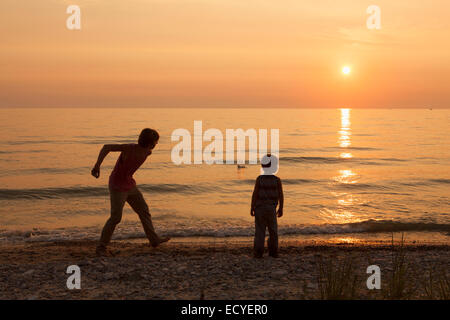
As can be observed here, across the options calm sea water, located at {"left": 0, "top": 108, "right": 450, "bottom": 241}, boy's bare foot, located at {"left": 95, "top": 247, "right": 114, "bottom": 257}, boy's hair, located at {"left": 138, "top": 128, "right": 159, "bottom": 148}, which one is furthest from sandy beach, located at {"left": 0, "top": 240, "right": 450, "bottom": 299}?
calm sea water, located at {"left": 0, "top": 108, "right": 450, "bottom": 241}

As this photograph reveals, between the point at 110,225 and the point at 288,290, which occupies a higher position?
the point at 110,225

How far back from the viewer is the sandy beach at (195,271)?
255 inches

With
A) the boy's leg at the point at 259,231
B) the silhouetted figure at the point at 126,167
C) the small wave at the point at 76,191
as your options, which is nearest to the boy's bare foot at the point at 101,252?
the silhouetted figure at the point at 126,167

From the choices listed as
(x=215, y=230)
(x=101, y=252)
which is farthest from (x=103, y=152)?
(x=215, y=230)

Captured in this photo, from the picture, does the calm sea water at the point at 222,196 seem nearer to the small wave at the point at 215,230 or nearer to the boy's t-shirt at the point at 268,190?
the small wave at the point at 215,230

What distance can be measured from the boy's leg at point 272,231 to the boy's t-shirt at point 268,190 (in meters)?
0.20

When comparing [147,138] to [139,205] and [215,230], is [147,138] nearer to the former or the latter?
[139,205]

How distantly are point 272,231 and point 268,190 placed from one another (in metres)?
0.87

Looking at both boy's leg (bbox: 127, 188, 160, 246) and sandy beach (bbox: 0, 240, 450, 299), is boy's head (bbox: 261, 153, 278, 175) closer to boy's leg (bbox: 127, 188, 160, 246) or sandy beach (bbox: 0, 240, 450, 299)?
sandy beach (bbox: 0, 240, 450, 299)

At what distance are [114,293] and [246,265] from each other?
8.49 feet

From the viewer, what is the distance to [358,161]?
3825 cm
